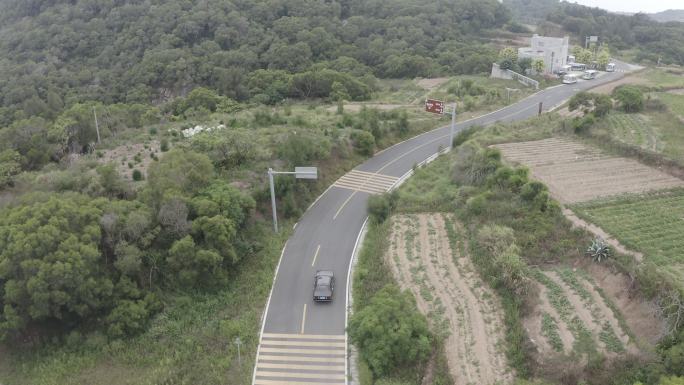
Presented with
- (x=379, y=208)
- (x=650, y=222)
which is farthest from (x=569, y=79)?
(x=379, y=208)

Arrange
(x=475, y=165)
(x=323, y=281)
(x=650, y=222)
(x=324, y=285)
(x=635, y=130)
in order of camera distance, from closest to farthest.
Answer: (x=324, y=285) → (x=323, y=281) → (x=650, y=222) → (x=475, y=165) → (x=635, y=130)

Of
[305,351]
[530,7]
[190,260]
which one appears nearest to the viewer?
[305,351]

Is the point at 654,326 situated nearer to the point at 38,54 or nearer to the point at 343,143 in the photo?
the point at 343,143

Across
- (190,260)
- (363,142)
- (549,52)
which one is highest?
(549,52)

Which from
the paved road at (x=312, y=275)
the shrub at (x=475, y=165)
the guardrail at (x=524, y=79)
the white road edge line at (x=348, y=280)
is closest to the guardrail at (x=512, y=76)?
the guardrail at (x=524, y=79)

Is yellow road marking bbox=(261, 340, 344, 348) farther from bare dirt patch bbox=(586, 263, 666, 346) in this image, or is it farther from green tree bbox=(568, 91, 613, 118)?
green tree bbox=(568, 91, 613, 118)

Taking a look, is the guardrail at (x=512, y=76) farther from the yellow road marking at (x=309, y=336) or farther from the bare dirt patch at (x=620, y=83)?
the yellow road marking at (x=309, y=336)

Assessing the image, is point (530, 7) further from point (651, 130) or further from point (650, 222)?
point (650, 222)

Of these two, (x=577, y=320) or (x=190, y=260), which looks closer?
(x=577, y=320)
